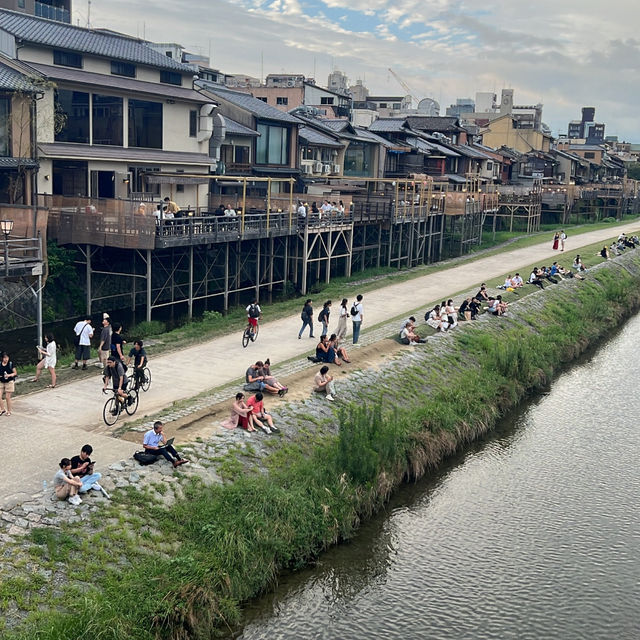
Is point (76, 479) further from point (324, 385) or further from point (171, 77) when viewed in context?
point (171, 77)

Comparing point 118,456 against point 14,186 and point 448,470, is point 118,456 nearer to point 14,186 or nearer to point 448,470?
point 448,470

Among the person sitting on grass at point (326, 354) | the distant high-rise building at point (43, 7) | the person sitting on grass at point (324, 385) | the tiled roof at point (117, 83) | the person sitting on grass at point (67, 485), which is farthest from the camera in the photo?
the distant high-rise building at point (43, 7)

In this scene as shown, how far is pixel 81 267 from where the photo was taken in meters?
35.1

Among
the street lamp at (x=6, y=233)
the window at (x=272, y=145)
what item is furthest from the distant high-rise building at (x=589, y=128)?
the street lamp at (x=6, y=233)

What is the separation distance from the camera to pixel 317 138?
53469 mm

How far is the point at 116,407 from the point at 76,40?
77.4 feet

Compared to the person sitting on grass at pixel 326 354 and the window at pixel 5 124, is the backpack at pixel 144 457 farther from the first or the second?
the window at pixel 5 124

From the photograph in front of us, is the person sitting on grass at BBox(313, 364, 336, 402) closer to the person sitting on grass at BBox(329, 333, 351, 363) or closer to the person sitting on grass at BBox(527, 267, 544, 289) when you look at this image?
the person sitting on grass at BBox(329, 333, 351, 363)

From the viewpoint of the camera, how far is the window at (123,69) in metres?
38.0

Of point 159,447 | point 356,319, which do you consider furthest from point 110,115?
point 159,447

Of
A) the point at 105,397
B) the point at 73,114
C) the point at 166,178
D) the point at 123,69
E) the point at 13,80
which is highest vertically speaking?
the point at 123,69

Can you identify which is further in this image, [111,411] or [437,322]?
[437,322]

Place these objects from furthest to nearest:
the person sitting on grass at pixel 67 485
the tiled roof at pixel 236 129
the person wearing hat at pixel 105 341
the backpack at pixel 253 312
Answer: the tiled roof at pixel 236 129, the backpack at pixel 253 312, the person wearing hat at pixel 105 341, the person sitting on grass at pixel 67 485

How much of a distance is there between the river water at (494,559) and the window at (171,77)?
85.0ft
